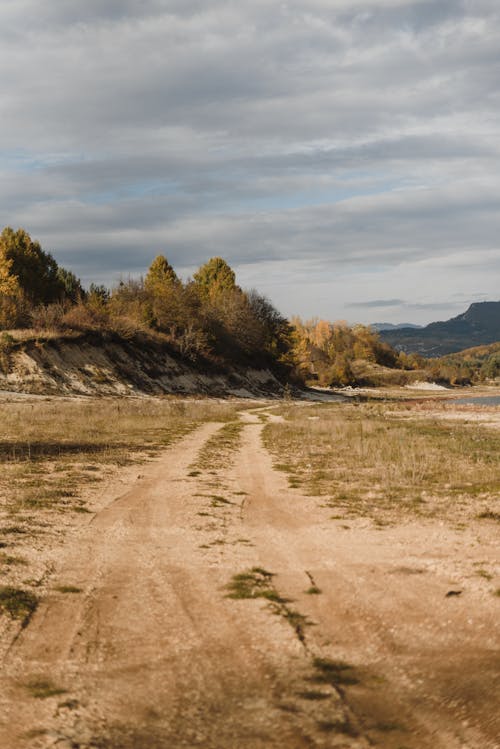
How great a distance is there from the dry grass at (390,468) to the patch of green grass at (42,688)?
26.2 ft

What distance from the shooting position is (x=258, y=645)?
6.16 m

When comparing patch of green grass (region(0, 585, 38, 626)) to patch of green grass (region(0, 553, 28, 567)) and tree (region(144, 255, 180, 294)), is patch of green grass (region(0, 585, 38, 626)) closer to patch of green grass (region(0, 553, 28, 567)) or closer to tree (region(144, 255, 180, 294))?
patch of green grass (region(0, 553, 28, 567))

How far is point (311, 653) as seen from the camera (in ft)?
19.7

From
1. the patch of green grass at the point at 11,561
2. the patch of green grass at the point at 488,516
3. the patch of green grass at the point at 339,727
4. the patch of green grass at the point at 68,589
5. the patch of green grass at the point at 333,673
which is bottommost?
the patch of green grass at the point at 488,516

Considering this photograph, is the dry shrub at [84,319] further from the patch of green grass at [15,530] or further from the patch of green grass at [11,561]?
the patch of green grass at [11,561]

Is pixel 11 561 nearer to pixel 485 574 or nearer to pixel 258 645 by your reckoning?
pixel 258 645

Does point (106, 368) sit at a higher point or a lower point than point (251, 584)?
higher

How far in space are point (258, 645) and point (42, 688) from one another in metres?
2.14

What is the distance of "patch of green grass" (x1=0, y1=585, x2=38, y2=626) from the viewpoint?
22.8 feet

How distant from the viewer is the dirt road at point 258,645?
15.5ft

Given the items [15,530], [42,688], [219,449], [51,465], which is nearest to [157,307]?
[219,449]

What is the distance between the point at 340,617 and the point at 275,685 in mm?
1801

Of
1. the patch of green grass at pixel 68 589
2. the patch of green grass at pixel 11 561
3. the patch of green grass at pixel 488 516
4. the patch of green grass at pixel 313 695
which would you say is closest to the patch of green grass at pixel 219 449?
the patch of green grass at pixel 488 516

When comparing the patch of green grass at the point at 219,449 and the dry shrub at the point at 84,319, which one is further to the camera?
the dry shrub at the point at 84,319
